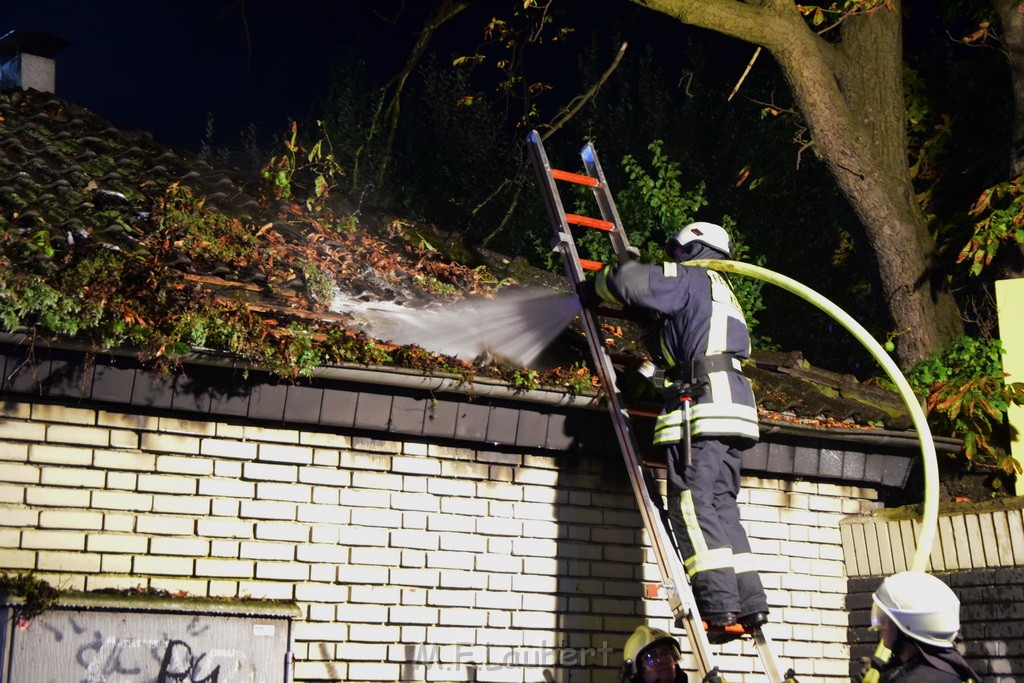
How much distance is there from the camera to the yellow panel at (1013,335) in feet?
26.7

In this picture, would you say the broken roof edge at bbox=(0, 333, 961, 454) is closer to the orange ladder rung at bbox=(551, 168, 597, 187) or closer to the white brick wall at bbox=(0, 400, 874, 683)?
the white brick wall at bbox=(0, 400, 874, 683)

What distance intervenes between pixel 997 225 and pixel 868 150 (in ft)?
4.26

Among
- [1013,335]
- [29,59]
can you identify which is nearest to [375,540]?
[1013,335]

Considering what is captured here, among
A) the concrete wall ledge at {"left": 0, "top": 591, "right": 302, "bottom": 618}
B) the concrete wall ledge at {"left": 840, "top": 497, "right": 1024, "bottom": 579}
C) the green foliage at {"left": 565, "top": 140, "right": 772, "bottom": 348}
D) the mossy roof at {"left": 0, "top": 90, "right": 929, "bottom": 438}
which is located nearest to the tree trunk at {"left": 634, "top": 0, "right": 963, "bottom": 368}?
the mossy roof at {"left": 0, "top": 90, "right": 929, "bottom": 438}

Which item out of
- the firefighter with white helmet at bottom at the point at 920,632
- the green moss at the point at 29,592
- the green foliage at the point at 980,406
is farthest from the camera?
the green foliage at the point at 980,406

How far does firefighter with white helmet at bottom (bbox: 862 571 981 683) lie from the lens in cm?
434

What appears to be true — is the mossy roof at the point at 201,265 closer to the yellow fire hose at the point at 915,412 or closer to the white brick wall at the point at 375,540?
the white brick wall at the point at 375,540

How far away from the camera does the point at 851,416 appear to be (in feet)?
25.2

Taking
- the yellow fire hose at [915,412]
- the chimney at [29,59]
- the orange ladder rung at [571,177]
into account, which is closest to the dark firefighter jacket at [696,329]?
the yellow fire hose at [915,412]

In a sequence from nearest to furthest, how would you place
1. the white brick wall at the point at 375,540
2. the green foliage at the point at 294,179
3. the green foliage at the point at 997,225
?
the white brick wall at the point at 375,540 → the green foliage at the point at 294,179 → the green foliage at the point at 997,225

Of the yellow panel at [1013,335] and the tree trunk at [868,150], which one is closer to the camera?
the yellow panel at [1013,335]

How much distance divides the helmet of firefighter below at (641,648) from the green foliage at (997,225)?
5.05 m

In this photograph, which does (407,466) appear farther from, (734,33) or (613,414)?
(734,33)

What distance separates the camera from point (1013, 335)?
8.35m
